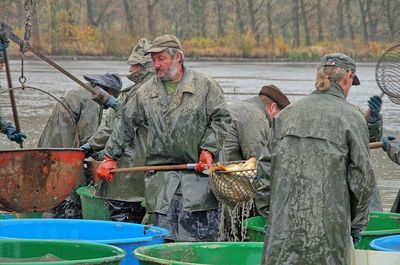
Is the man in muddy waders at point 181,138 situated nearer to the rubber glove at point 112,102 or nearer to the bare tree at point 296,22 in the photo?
the rubber glove at point 112,102

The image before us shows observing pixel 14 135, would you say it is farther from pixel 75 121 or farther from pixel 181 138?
pixel 181 138

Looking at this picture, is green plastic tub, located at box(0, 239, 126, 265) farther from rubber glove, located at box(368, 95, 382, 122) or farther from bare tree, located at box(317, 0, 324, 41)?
bare tree, located at box(317, 0, 324, 41)

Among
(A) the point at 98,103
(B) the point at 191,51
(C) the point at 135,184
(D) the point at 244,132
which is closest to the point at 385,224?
(D) the point at 244,132

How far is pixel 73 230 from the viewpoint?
27.9ft

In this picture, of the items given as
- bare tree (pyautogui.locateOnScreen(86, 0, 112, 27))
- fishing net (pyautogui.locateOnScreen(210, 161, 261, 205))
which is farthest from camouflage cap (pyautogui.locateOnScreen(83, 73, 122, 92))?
bare tree (pyautogui.locateOnScreen(86, 0, 112, 27))

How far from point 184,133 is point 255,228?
2.84ft

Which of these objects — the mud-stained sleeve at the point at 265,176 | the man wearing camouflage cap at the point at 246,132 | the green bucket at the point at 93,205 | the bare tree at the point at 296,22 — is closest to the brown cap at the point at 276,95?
the man wearing camouflage cap at the point at 246,132

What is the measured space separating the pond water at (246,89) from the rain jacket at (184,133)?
16.6ft

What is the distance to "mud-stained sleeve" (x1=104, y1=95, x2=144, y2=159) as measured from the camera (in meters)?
9.52

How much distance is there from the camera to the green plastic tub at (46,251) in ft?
24.8

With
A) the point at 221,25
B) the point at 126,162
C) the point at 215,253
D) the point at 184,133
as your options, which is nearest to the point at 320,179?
the point at 215,253

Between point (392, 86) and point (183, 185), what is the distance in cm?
319

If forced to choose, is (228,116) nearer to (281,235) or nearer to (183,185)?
(183,185)

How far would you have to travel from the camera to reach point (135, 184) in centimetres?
1027
